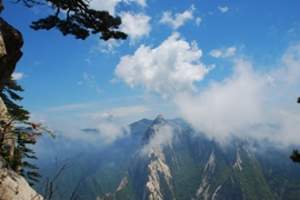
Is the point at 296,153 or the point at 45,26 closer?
the point at 296,153

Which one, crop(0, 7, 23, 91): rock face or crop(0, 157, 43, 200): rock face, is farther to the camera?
crop(0, 7, 23, 91): rock face

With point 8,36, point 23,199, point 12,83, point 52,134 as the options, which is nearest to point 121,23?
point 8,36

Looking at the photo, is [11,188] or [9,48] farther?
[9,48]

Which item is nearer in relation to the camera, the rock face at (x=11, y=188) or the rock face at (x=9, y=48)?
the rock face at (x=11, y=188)

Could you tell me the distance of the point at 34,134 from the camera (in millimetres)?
5273

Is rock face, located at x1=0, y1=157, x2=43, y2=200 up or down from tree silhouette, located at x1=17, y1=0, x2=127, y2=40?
down

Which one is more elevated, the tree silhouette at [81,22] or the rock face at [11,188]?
the tree silhouette at [81,22]

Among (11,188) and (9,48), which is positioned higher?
(9,48)

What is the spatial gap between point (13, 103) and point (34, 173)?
8.21 metres

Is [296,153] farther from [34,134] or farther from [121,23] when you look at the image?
[34,134]

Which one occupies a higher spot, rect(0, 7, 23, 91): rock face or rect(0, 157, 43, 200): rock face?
rect(0, 7, 23, 91): rock face

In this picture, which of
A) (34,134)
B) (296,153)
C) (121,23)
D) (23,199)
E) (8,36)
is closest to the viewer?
(34,134)

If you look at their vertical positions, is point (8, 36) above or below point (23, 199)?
above

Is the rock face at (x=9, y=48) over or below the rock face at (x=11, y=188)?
over
